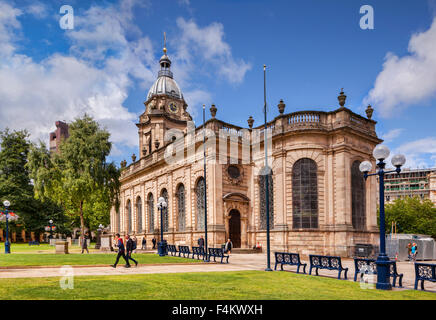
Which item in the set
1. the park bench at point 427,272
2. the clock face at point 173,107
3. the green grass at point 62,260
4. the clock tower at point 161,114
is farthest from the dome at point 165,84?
the park bench at point 427,272

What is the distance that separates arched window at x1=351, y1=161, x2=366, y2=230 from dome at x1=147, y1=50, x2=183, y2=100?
34.4m

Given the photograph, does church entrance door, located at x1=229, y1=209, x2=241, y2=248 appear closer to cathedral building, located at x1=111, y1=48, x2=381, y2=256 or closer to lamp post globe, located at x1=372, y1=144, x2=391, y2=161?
cathedral building, located at x1=111, y1=48, x2=381, y2=256

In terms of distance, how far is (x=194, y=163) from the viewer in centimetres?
3472

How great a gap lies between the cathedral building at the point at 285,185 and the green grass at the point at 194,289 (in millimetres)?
15847

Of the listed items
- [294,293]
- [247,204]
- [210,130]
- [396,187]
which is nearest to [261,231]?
[247,204]

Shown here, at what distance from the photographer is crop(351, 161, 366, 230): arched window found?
2961cm

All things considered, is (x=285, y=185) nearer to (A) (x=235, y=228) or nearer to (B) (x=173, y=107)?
(A) (x=235, y=228)

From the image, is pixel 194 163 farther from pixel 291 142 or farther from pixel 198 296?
pixel 198 296

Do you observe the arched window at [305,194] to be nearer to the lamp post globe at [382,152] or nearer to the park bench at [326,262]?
the park bench at [326,262]

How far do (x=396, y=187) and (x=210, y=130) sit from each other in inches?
4425

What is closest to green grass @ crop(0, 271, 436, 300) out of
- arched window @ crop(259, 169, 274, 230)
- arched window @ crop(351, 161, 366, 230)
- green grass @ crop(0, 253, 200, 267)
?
green grass @ crop(0, 253, 200, 267)

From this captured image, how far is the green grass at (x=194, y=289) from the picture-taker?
914 centimetres

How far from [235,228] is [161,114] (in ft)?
89.1
